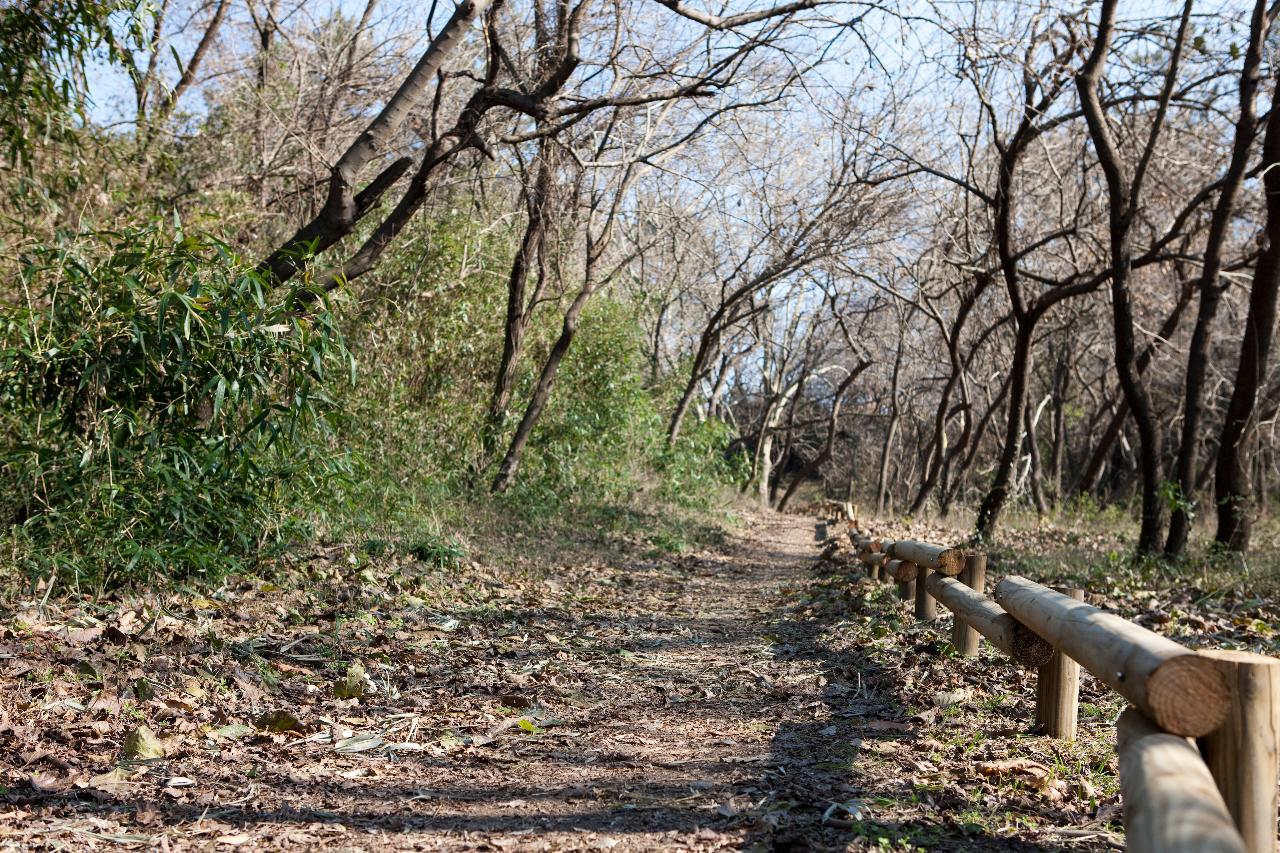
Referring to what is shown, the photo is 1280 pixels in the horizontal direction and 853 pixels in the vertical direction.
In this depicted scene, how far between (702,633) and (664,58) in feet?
23.0

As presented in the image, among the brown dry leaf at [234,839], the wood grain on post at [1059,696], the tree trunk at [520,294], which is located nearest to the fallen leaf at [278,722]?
the brown dry leaf at [234,839]

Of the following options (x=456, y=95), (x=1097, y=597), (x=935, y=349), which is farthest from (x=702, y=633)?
(x=935, y=349)

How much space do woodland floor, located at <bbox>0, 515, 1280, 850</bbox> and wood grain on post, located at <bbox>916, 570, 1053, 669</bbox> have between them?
34 centimetres

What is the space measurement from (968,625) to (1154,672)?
10.3 feet

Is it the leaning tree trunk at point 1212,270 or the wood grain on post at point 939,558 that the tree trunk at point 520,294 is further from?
the leaning tree trunk at point 1212,270

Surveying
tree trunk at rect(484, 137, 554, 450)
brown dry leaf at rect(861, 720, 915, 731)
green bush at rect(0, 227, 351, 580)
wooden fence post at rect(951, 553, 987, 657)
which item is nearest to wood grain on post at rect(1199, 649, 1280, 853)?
brown dry leaf at rect(861, 720, 915, 731)

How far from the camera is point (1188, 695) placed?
2.58 metres

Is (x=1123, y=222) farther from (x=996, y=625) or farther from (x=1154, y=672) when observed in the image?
(x=1154, y=672)

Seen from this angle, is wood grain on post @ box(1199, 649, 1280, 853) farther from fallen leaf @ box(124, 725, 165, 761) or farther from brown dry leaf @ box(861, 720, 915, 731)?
fallen leaf @ box(124, 725, 165, 761)

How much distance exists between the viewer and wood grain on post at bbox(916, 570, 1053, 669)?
438 cm

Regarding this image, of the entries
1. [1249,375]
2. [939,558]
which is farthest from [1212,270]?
[939,558]

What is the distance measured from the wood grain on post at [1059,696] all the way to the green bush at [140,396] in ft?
13.8

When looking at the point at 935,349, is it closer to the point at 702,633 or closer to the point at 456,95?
the point at 456,95

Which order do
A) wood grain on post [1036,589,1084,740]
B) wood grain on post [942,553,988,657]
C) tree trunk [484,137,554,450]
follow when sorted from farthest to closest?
tree trunk [484,137,554,450]
wood grain on post [942,553,988,657]
wood grain on post [1036,589,1084,740]
